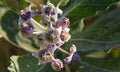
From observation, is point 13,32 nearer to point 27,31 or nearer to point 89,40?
point 89,40

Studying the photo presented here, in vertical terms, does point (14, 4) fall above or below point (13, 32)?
above

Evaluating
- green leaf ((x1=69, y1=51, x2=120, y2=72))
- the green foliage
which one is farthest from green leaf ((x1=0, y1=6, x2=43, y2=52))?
green leaf ((x1=69, y1=51, x2=120, y2=72))

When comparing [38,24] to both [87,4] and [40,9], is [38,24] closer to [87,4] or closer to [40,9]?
[40,9]

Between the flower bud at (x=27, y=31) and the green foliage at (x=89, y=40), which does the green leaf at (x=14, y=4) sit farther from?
the flower bud at (x=27, y=31)

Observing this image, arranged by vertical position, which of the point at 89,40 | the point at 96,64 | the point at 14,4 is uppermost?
the point at 14,4

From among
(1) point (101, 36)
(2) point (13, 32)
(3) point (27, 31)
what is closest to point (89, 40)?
(1) point (101, 36)

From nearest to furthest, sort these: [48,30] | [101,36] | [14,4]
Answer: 1. [48,30]
2. [14,4]
3. [101,36]

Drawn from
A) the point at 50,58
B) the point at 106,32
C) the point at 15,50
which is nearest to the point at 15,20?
the point at 15,50

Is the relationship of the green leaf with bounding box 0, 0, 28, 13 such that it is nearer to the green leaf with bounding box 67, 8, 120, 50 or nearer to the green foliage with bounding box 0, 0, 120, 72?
the green foliage with bounding box 0, 0, 120, 72

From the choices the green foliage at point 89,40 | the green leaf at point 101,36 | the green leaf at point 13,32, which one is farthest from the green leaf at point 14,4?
the green leaf at point 13,32

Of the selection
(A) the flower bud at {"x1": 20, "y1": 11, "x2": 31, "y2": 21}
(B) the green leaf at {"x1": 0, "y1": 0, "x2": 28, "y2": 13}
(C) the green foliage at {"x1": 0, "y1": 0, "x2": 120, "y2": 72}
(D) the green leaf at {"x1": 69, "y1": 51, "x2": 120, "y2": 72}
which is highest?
(B) the green leaf at {"x1": 0, "y1": 0, "x2": 28, "y2": 13}
